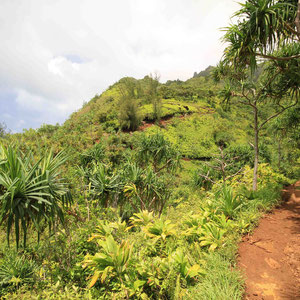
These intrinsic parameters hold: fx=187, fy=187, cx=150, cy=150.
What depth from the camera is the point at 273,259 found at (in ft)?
10.0

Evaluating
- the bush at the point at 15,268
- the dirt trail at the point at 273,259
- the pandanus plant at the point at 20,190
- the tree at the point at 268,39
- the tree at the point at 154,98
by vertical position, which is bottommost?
the bush at the point at 15,268

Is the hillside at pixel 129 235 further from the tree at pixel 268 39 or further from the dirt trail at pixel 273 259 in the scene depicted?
the tree at pixel 268 39

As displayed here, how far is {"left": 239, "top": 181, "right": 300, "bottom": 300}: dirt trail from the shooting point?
8.11 ft

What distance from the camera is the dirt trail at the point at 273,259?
247 cm

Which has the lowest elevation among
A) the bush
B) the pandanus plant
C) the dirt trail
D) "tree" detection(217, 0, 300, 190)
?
the bush

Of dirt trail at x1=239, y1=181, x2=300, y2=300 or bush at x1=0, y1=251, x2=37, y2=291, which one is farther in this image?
bush at x1=0, y1=251, x2=37, y2=291

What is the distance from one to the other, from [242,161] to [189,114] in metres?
16.8

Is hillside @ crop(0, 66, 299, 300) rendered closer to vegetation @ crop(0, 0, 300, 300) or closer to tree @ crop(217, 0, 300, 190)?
vegetation @ crop(0, 0, 300, 300)

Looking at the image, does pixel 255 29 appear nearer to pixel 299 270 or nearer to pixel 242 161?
pixel 299 270

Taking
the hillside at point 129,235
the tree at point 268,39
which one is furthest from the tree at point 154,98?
the tree at point 268,39

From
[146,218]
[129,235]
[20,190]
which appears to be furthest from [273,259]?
[20,190]

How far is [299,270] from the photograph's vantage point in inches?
109

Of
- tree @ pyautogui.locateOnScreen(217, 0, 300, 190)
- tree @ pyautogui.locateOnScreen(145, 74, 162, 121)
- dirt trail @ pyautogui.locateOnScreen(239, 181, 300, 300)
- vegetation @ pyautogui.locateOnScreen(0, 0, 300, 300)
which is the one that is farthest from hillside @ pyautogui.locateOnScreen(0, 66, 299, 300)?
tree @ pyautogui.locateOnScreen(145, 74, 162, 121)

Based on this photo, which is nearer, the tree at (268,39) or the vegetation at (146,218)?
the vegetation at (146,218)
